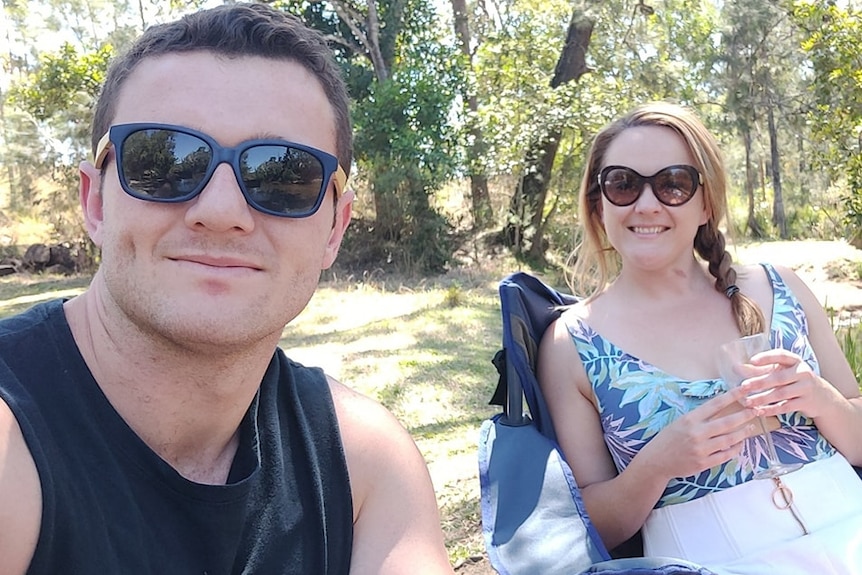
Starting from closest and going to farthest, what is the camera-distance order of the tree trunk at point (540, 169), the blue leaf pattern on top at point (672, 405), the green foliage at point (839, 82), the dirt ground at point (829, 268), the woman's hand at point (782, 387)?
the woman's hand at point (782, 387), the blue leaf pattern on top at point (672, 405), the green foliage at point (839, 82), the dirt ground at point (829, 268), the tree trunk at point (540, 169)

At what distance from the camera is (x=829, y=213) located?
14.0 meters

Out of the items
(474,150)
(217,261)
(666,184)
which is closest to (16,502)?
(217,261)

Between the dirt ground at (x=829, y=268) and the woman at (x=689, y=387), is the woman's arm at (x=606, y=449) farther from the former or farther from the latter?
the dirt ground at (x=829, y=268)

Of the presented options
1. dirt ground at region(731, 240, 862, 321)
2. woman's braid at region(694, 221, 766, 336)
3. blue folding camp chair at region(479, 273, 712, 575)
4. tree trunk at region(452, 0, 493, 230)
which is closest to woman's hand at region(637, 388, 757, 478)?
blue folding camp chair at region(479, 273, 712, 575)

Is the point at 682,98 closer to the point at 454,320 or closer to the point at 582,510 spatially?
the point at 454,320

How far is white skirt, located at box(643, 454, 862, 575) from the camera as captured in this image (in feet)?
4.93

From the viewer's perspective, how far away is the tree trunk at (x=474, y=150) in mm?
10344

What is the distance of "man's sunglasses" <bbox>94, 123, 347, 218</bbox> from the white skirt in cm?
115

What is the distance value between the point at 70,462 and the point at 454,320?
6405mm

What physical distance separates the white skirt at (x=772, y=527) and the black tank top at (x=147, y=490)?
830 millimetres

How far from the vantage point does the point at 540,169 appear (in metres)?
10.2

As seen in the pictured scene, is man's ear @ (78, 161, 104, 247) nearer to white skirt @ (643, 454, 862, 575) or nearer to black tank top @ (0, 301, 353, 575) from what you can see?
black tank top @ (0, 301, 353, 575)

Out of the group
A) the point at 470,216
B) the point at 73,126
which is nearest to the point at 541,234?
the point at 470,216

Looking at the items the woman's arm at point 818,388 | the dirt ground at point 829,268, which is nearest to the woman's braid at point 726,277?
the woman's arm at point 818,388
